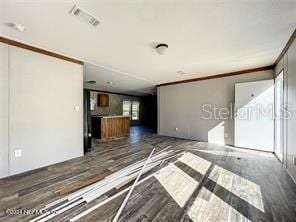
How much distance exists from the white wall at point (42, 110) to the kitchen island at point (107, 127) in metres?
1.83

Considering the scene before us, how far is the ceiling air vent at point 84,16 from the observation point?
1.72 m

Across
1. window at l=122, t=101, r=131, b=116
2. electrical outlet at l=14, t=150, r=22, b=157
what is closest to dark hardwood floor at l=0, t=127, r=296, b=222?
electrical outlet at l=14, t=150, r=22, b=157

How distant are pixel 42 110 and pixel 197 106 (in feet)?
15.9

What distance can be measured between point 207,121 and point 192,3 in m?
4.27

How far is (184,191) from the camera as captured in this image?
1972mm

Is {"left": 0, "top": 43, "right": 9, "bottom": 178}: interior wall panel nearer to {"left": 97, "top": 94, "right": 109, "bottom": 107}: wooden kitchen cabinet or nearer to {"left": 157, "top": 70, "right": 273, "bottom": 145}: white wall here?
{"left": 157, "top": 70, "right": 273, "bottom": 145}: white wall

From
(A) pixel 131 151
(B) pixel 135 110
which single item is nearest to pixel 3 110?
(A) pixel 131 151

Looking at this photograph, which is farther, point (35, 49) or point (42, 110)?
point (42, 110)

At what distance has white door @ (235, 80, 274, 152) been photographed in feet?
12.7

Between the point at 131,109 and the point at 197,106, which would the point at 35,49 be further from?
the point at 131,109

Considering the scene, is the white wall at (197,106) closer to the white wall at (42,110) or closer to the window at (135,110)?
the white wall at (42,110)

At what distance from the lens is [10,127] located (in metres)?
2.45

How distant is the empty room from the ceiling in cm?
2

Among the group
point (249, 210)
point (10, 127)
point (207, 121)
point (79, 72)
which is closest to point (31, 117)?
point (10, 127)
